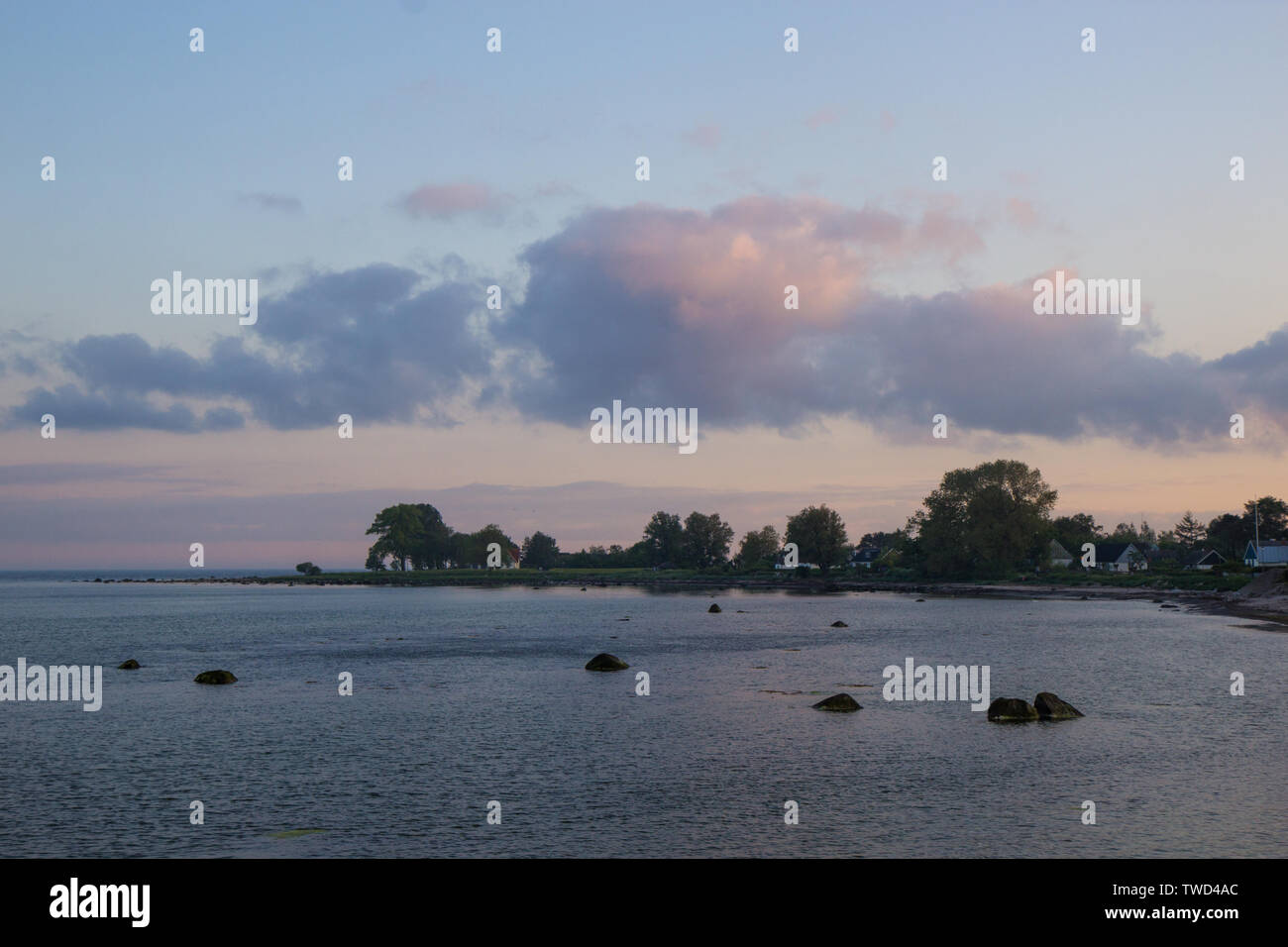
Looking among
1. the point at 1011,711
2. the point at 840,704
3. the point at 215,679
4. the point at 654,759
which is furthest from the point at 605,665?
the point at 654,759

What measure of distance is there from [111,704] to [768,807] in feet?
147

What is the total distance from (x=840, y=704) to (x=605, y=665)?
1006 inches

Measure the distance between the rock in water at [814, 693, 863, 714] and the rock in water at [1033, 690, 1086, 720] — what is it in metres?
9.29

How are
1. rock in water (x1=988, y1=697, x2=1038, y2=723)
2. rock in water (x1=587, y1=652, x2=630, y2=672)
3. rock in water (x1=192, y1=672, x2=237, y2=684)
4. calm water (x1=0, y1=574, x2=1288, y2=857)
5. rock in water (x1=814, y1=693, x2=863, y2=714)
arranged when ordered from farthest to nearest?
rock in water (x1=587, y1=652, x2=630, y2=672) < rock in water (x1=192, y1=672, x2=237, y2=684) < rock in water (x1=814, y1=693, x2=863, y2=714) < rock in water (x1=988, y1=697, x2=1038, y2=723) < calm water (x1=0, y1=574, x2=1288, y2=857)

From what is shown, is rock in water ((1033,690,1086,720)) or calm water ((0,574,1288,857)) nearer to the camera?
calm water ((0,574,1288,857))

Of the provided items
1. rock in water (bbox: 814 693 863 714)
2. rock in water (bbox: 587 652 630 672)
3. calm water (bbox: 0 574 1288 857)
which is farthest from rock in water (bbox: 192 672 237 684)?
rock in water (bbox: 814 693 863 714)

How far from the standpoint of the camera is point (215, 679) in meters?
70.1

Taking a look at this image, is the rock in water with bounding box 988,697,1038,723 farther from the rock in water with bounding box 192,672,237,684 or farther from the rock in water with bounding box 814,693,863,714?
the rock in water with bounding box 192,672,237,684

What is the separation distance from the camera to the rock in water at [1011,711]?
4975 cm

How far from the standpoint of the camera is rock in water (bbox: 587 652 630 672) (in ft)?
248

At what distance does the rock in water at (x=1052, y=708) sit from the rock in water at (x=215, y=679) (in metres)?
53.3

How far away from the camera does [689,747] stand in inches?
1732

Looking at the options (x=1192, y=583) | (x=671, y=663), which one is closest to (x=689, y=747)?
(x=671, y=663)
